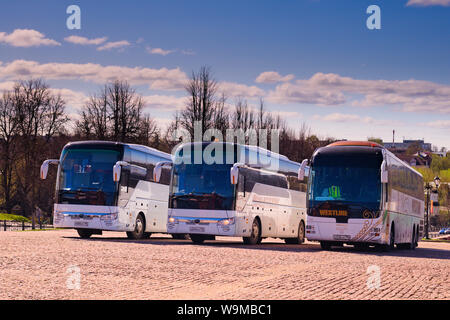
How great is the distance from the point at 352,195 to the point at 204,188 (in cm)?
541

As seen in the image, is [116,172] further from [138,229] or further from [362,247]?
[362,247]

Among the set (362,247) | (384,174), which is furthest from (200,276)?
(362,247)

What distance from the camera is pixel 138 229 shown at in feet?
103

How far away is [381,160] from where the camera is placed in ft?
87.1

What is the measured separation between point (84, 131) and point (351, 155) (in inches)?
1841

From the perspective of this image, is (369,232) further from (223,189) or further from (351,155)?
(223,189)

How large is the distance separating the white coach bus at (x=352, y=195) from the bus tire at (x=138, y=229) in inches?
308

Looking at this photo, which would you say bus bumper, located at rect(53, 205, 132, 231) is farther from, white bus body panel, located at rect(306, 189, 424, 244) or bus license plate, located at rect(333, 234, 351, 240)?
bus license plate, located at rect(333, 234, 351, 240)

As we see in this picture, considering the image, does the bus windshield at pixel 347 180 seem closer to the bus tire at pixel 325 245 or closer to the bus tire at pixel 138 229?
the bus tire at pixel 325 245

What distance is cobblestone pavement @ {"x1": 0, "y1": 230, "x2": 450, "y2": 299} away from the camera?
12234 mm

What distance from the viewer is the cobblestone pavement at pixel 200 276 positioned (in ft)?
40.1

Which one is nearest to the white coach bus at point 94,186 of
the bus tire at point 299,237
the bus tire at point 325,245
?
the bus tire at point 325,245
